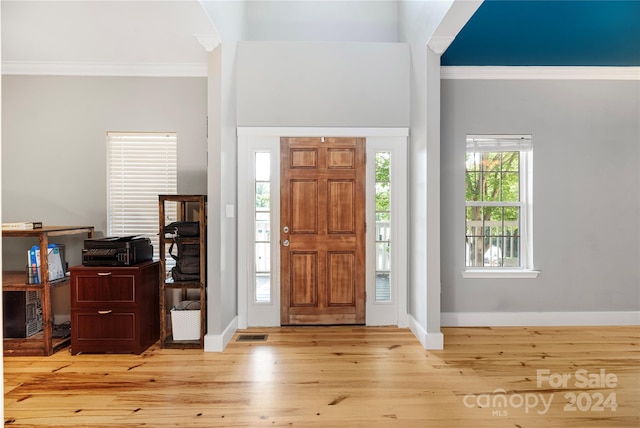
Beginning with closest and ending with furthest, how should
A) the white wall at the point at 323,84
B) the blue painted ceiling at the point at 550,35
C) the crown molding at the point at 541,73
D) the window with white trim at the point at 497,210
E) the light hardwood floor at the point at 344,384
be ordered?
the light hardwood floor at the point at 344,384, the blue painted ceiling at the point at 550,35, the white wall at the point at 323,84, the crown molding at the point at 541,73, the window with white trim at the point at 497,210

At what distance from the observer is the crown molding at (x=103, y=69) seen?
4.06 meters

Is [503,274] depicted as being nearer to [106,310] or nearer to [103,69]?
[106,310]

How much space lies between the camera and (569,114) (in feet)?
13.8

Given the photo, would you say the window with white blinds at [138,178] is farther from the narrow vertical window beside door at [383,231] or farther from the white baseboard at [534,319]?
the white baseboard at [534,319]

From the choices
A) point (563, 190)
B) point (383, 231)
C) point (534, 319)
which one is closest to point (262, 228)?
point (383, 231)

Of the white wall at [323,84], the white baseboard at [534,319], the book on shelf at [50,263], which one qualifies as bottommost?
the white baseboard at [534,319]

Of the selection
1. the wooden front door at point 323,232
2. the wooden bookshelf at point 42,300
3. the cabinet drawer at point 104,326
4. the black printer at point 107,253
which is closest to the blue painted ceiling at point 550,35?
the wooden front door at point 323,232

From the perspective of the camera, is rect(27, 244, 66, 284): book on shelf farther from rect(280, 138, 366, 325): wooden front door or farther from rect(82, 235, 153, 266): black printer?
rect(280, 138, 366, 325): wooden front door

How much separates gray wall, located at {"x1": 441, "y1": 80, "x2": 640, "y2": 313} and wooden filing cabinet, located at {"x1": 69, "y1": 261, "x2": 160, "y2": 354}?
3142 mm

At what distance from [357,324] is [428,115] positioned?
7.54 feet

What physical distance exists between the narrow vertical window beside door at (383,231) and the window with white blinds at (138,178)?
88.7 inches

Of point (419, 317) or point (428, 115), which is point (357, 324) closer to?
point (419, 317)

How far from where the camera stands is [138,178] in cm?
420

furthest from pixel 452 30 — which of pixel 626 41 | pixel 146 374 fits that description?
pixel 146 374
